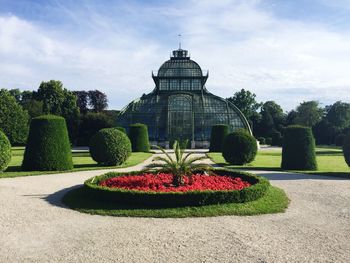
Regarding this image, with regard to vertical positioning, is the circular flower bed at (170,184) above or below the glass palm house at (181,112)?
below

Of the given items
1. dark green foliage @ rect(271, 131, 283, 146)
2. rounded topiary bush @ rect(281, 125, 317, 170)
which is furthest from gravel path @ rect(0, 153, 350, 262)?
dark green foliage @ rect(271, 131, 283, 146)

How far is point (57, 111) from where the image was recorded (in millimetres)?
65938

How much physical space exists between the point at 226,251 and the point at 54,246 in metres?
3.73

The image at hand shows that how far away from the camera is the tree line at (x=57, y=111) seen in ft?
170

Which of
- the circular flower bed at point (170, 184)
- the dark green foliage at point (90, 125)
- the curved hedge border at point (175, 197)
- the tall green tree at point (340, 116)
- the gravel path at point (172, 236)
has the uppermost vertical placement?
the tall green tree at point (340, 116)

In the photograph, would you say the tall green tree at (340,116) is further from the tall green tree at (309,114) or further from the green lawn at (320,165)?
the green lawn at (320,165)

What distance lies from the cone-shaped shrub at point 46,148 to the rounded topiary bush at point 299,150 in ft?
44.8

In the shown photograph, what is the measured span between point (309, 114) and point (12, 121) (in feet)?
199

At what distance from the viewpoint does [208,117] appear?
53875 millimetres

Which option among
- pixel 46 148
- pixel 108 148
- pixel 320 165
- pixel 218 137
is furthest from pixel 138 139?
pixel 320 165

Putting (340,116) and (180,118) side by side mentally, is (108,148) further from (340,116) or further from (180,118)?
(340,116)

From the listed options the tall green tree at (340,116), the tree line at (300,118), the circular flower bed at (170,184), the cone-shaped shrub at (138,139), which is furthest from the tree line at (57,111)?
the tall green tree at (340,116)

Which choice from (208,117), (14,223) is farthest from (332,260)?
(208,117)

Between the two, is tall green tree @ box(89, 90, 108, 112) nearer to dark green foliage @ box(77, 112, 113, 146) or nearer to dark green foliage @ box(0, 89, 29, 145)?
dark green foliage @ box(77, 112, 113, 146)
